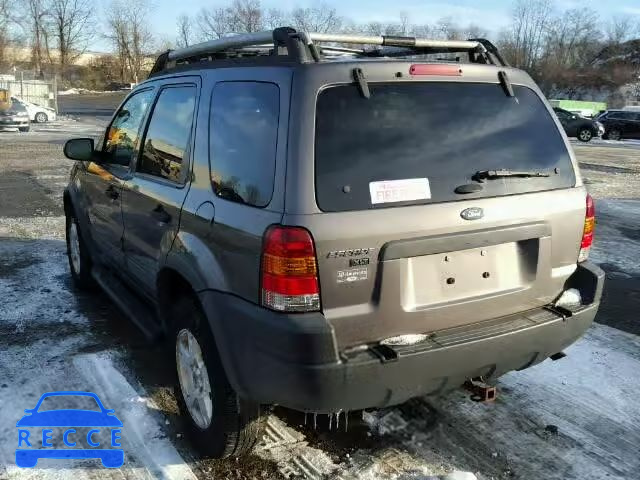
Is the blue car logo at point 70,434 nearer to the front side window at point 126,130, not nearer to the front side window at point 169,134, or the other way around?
the front side window at point 169,134

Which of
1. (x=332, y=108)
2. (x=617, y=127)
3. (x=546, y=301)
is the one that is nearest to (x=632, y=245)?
(x=546, y=301)

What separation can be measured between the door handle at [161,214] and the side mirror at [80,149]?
1366 millimetres

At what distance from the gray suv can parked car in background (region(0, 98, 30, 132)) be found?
25175 mm

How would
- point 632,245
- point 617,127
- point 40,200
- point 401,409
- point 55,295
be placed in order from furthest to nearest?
point 617,127 → point 40,200 → point 632,245 → point 55,295 → point 401,409

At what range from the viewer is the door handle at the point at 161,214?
319 cm

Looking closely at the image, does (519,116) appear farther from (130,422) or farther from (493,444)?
(130,422)

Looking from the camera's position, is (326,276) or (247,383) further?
(247,383)

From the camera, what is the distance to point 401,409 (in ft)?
11.5

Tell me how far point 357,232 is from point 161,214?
1.34 metres

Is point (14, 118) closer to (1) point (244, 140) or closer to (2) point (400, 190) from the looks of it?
(1) point (244, 140)

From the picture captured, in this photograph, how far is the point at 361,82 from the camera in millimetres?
2529

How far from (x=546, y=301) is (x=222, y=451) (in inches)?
69.9

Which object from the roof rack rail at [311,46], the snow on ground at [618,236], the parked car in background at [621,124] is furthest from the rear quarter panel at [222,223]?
the parked car in background at [621,124]

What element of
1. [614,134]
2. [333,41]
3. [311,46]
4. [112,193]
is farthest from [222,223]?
[614,134]
